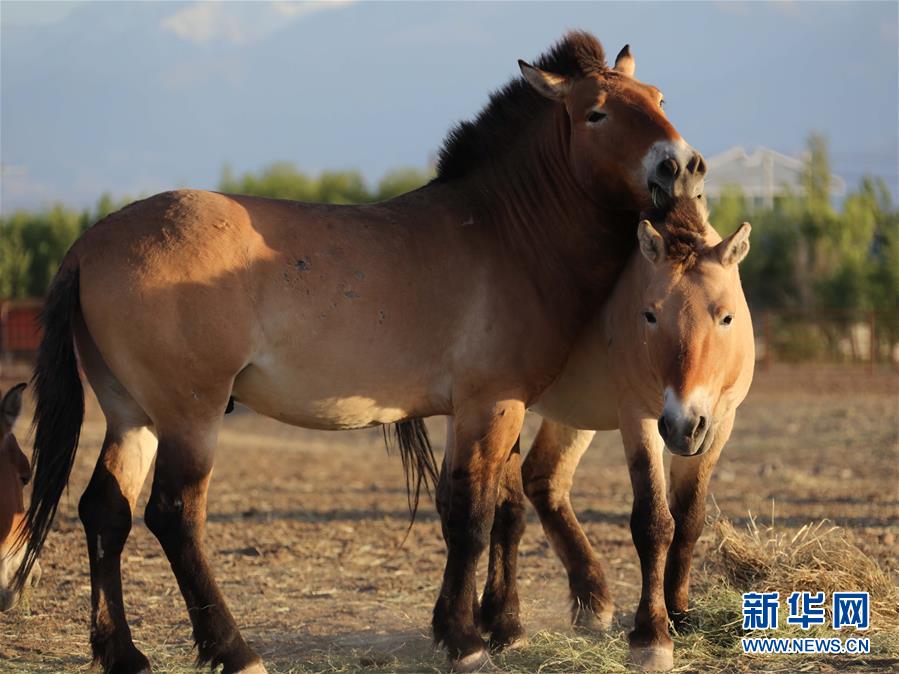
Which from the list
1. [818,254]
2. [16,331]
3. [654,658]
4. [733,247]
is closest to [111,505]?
[654,658]

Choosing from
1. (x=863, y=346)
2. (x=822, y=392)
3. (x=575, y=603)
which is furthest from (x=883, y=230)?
(x=575, y=603)

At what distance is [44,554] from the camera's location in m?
7.72

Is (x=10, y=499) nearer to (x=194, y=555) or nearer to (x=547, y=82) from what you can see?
(x=194, y=555)

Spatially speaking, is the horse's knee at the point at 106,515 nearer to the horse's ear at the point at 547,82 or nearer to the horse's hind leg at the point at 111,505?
the horse's hind leg at the point at 111,505

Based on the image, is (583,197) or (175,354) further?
(583,197)

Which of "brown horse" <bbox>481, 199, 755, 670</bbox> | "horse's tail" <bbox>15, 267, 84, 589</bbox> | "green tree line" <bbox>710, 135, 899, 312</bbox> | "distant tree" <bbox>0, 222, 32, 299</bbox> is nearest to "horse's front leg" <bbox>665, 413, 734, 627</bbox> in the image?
"brown horse" <bbox>481, 199, 755, 670</bbox>

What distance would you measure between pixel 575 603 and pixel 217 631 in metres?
2.12

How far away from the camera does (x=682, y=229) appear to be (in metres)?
5.07

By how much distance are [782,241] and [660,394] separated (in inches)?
1164

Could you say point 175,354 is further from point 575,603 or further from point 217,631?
point 575,603

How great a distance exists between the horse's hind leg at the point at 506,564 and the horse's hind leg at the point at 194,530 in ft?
4.55

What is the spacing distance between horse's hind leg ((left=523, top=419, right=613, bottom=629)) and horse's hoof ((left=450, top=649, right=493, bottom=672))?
989 mm

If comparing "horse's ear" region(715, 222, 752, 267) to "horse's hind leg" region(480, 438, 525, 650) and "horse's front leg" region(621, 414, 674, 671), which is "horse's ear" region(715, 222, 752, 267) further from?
"horse's hind leg" region(480, 438, 525, 650)

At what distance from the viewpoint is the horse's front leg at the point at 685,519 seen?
5.55 meters
